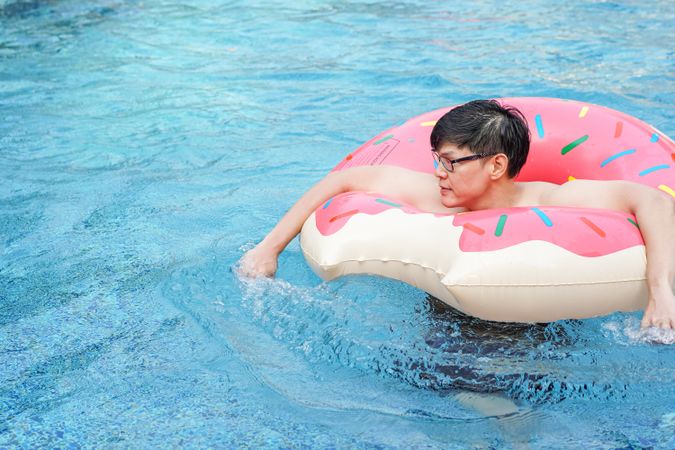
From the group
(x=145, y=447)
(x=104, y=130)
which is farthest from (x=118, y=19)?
(x=145, y=447)

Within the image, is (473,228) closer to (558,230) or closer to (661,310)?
(558,230)

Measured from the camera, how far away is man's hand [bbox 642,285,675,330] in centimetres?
263

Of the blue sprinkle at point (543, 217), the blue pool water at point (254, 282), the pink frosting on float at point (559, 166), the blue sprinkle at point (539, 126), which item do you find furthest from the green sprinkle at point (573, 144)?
the blue pool water at point (254, 282)

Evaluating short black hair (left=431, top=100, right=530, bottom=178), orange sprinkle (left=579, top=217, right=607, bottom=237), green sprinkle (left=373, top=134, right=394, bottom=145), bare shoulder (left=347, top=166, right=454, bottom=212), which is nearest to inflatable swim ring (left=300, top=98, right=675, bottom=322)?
orange sprinkle (left=579, top=217, right=607, bottom=237)

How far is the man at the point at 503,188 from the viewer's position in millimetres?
2760

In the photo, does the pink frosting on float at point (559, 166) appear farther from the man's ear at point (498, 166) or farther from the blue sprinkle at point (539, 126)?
the man's ear at point (498, 166)

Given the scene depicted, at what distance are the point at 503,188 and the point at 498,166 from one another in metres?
0.12

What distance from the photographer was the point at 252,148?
18.7ft

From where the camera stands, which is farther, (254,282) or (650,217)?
(254,282)

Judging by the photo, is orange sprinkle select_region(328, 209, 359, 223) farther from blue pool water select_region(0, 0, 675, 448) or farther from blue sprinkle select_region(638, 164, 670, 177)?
blue sprinkle select_region(638, 164, 670, 177)

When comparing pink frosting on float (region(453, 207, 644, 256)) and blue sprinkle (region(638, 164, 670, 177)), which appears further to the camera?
blue sprinkle (region(638, 164, 670, 177))

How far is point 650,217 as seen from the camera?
285cm

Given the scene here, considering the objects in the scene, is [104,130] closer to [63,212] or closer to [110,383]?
[63,212]

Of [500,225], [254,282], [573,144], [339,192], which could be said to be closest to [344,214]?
[339,192]
